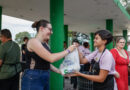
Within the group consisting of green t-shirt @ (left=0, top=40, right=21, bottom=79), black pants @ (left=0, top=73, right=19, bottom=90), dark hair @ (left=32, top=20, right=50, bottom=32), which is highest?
dark hair @ (left=32, top=20, right=50, bottom=32)

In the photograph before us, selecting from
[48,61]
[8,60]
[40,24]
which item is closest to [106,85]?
[48,61]

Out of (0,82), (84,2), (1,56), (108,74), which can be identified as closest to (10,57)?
(1,56)

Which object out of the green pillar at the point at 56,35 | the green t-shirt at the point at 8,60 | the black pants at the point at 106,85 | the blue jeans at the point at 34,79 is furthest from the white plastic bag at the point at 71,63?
the green pillar at the point at 56,35

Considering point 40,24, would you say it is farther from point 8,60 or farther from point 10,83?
point 10,83

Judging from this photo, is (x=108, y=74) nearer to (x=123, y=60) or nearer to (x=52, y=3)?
(x=123, y=60)

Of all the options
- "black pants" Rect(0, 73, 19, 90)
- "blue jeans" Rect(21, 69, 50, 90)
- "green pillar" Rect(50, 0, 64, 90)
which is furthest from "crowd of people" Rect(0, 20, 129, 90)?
"green pillar" Rect(50, 0, 64, 90)

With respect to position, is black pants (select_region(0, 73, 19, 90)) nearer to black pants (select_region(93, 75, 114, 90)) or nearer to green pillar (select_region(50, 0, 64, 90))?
green pillar (select_region(50, 0, 64, 90))

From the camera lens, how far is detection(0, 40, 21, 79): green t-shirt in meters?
3.37

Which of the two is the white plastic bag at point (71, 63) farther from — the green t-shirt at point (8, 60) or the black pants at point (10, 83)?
the black pants at point (10, 83)

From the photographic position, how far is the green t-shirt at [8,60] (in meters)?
3.37

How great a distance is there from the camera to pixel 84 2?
7.63 m

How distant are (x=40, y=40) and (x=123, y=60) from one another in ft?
8.06

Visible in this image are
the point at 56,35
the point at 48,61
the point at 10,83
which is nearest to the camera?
→ the point at 48,61

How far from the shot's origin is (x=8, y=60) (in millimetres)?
3410
